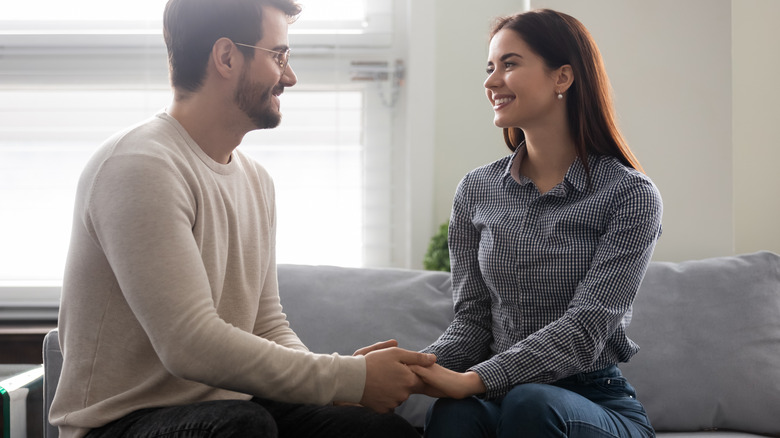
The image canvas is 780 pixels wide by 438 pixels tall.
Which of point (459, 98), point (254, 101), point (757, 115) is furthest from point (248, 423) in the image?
point (757, 115)

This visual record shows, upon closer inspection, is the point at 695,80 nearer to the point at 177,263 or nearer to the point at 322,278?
the point at 322,278

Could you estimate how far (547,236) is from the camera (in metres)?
1.61

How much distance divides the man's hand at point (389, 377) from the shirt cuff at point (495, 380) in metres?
0.12

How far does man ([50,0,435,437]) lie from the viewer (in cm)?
122

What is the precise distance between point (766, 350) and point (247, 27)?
1.54 metres

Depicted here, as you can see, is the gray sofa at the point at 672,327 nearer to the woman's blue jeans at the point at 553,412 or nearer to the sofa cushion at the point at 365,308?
the sofa cushion at the point at 365,308

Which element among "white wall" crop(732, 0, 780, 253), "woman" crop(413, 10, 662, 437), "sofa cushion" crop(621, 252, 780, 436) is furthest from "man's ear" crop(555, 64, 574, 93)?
"white wall" crop(732, 0, 780, 253)

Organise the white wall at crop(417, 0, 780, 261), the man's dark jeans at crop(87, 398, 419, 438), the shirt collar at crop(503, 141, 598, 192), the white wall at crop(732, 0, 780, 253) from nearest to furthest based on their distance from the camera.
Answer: the man's dark jeans at crop(87, 398, 419, 438)
the shirt collar at crop(503, 141, 598, 192)
the white wall at crop(417, 0, 780, 261)
the white wall at crop(732, 0, 780, 253)

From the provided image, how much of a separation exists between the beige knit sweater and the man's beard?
0.45 feet

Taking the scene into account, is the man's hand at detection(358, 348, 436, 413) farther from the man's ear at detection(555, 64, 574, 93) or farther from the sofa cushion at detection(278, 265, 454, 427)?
the man's ear at detection(555, 64, 574, 93)

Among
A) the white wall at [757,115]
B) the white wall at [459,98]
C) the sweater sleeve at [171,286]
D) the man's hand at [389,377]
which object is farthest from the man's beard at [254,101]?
the white wall at [757,115]

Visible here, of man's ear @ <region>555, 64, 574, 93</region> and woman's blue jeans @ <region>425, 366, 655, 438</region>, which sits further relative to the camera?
man's ear @ <region>555, 64, 574, 93</region>

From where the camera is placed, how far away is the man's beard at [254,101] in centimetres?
150

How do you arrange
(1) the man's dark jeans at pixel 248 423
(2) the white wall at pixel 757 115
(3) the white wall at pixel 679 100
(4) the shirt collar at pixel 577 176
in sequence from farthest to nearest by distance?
(2) the white wall at pixel 757 115
(3) the white wall at pixel 679 100
(4) the shirt collar at pixel 577 176
(1) the man's dark jeans at pixel 248 423
